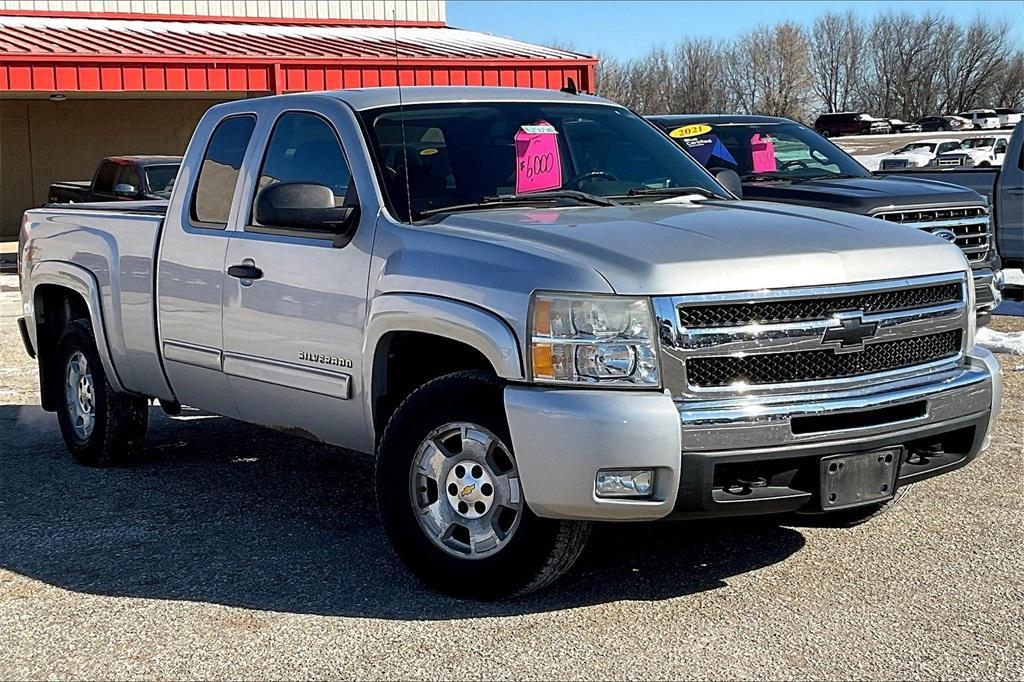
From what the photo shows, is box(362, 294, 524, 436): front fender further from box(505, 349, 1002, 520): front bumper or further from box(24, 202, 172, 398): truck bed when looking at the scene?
box(24, 202, 172, 398): truck bed

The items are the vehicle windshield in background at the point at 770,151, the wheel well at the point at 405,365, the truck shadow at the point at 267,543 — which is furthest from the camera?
the vehicle windshield in background at the point at 770,151

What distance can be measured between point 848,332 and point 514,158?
170 cm

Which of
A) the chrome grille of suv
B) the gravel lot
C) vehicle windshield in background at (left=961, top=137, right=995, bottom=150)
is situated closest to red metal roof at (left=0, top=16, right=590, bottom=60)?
vehicle windshield in background at (left=961, top=137, right=995, bottom=150)

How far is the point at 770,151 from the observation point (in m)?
10.4

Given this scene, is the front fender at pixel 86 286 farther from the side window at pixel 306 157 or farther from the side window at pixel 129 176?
the side window at pixel 129 176

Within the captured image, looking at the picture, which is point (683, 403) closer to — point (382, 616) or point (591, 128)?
point (382, 616)

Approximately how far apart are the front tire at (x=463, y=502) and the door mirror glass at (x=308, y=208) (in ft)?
2.84

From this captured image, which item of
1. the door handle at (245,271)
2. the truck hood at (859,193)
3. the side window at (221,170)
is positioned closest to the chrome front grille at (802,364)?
the door handle at (245,271)

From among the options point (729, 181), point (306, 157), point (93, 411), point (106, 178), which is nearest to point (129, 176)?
point (106, 178)

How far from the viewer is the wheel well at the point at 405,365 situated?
512 cm

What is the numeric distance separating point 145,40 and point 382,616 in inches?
833

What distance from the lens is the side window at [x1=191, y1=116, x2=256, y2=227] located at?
618 centimetres

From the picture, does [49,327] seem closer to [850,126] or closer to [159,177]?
[159,177]

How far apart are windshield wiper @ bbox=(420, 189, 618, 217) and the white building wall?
814 inches
